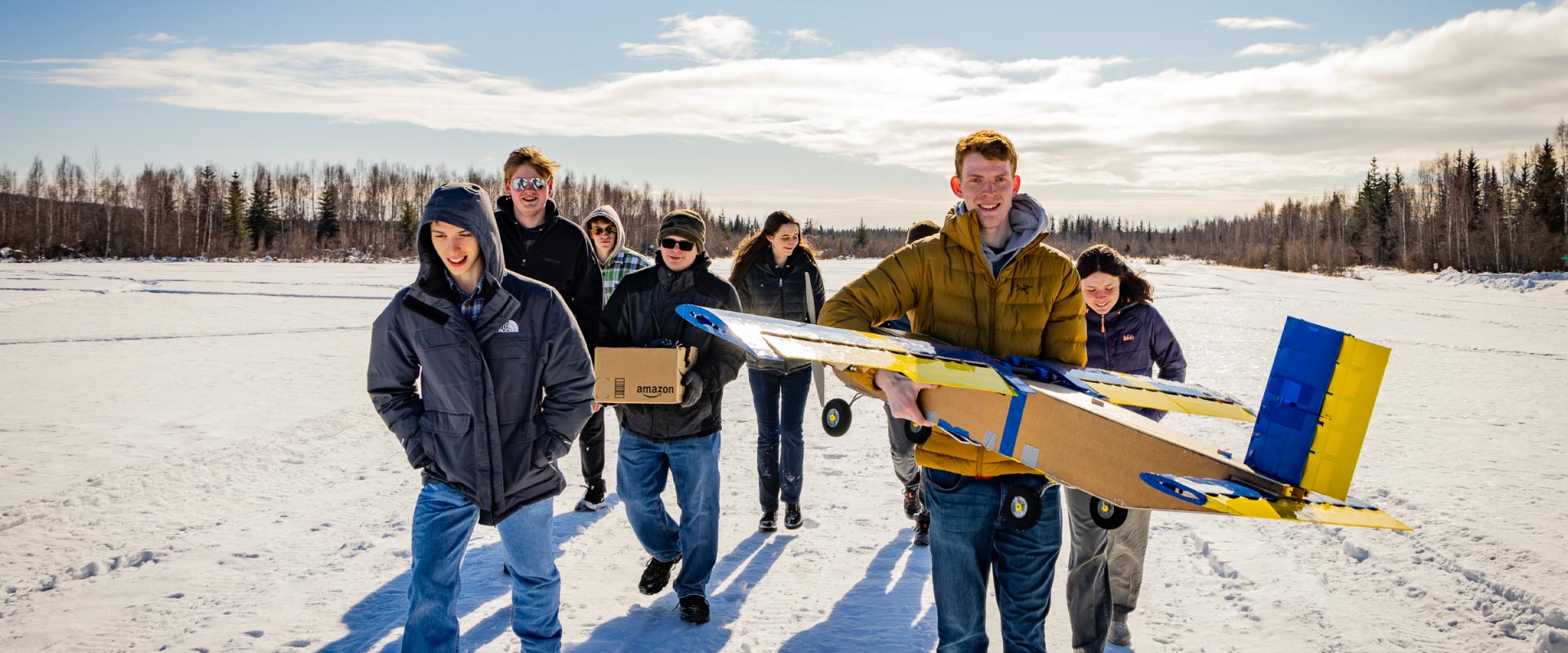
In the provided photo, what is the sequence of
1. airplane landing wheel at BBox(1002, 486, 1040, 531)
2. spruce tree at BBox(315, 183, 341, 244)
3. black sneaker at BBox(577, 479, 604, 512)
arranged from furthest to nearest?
spruce tree at BBox(315, 183, 341, 244) → black sneaker at BBox(577, 479, 604, 512) → airplane landing wheel at BBox(1002, 486, 1040, 531)

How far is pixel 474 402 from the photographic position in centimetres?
270

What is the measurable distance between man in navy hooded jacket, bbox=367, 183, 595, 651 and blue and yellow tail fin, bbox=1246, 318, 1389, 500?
2381mm

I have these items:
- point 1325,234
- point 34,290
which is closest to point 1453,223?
point 1325,234

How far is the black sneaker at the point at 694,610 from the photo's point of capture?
358cm

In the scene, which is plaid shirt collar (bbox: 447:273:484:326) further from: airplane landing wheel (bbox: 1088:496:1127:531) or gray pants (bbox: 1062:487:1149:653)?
gray pants (bbox: 1062:487:1149:653)

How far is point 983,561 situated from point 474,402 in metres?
1.90

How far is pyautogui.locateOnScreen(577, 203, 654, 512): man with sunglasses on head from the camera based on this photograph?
5.17 meters

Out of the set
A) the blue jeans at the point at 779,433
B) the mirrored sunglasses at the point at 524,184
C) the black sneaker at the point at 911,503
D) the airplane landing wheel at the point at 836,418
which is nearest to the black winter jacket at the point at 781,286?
the blue jeans at the point at 779,433

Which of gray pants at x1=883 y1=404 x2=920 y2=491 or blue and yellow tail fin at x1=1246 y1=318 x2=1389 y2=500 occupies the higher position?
blue and yellow tail fin at x1=1246 y1=318 x2=1389 y2=500

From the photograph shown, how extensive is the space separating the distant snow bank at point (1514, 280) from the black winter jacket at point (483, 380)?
42.8 metres

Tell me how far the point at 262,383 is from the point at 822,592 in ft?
26.7

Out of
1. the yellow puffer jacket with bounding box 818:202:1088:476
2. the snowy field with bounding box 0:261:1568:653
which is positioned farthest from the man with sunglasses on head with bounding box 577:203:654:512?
the yellow puffer jacket with bounding box 818:202:1088:476

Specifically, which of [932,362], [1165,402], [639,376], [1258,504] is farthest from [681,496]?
[1258,504]

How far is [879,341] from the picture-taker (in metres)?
2.29
